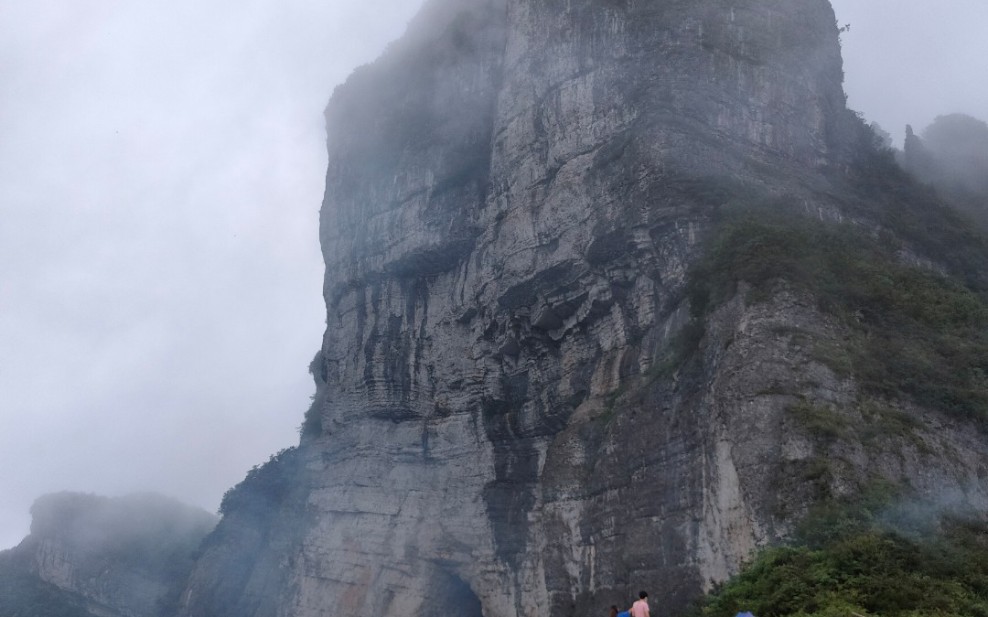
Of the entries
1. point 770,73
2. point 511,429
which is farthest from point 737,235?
point 511,429

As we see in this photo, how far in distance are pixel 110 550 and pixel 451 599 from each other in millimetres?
39712

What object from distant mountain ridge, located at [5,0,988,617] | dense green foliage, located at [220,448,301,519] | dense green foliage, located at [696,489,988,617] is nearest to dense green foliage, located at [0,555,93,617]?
distant mountain ridge, located at [5,0,988,617]

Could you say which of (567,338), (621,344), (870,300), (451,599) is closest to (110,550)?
(451,599)

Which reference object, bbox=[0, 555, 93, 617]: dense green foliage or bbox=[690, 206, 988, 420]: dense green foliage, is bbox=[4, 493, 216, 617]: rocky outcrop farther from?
bbox=[690, 206, 988, 420]: dense green foliage

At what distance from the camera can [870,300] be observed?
23.6 meters

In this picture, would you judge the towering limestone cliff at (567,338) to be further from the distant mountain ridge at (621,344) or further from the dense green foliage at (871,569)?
the dense green foliage at (871,569)

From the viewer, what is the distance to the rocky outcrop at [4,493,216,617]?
6328cm

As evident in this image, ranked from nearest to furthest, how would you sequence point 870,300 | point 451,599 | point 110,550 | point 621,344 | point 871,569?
point 871,569 < point 870,300 < point 621,344 < point 451,599 < point 110,550

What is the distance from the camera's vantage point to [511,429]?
113 feet

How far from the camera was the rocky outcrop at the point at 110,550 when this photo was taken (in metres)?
63.3

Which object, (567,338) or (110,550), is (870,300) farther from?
(110,550)

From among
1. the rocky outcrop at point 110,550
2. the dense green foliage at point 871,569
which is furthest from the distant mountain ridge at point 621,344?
the rocky outcrop at point 110,550

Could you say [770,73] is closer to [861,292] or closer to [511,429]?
[861,292]

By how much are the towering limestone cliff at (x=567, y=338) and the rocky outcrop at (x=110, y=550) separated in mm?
15540
